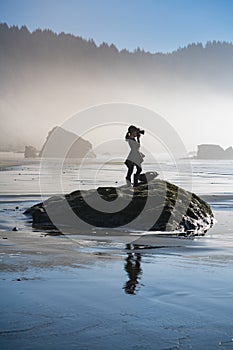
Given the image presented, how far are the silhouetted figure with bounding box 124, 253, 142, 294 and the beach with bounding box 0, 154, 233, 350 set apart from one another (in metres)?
0.01

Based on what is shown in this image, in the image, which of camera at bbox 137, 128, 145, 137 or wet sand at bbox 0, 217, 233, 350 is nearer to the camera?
wet sand at bbox 0, 217, 233, 350

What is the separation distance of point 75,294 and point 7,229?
642cm

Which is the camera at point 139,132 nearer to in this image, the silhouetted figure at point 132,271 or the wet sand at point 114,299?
the wet sand at point 114,299

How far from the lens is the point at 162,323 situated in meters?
4.78

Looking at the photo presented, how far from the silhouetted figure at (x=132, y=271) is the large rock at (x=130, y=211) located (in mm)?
4097

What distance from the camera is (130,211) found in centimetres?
1360

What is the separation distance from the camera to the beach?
437 centimetres

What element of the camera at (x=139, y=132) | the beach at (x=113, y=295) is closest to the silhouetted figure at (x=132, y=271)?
the beach at (x=113, y=295)

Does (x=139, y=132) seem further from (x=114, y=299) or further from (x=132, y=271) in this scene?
(x=114, y=299)

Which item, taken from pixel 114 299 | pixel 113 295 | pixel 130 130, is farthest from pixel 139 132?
pixel 114 299

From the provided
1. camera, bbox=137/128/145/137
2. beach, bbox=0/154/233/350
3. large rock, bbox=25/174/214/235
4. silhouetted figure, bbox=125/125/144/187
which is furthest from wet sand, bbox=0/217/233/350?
camera, bbox=137/128/145/137

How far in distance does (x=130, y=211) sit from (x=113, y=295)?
7879 millimetres

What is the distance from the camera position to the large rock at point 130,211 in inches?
516

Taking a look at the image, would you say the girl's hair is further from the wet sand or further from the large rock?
the wet sand
